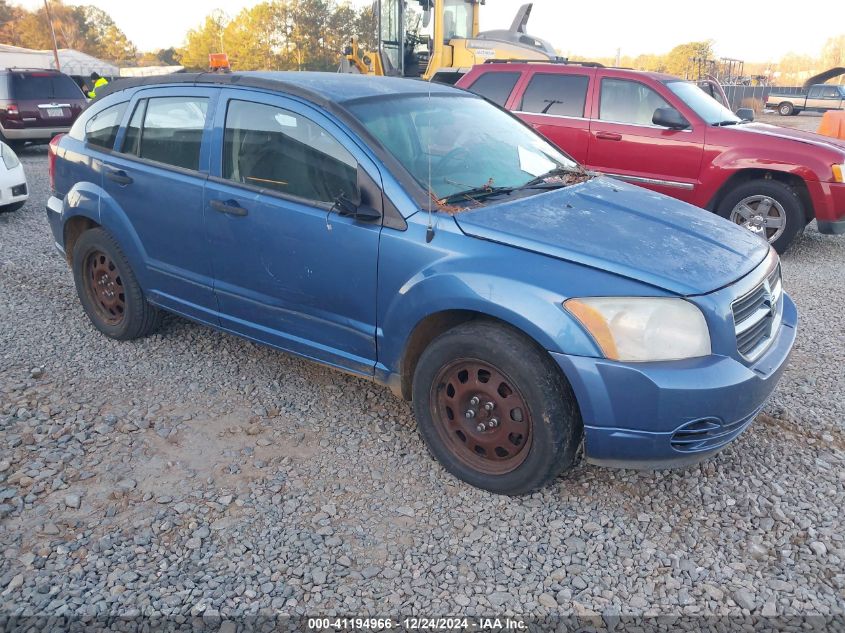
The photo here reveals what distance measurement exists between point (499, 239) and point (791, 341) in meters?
1.53

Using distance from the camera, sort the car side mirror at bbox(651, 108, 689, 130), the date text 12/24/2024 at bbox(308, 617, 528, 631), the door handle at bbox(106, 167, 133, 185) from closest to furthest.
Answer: the date text 12/24/2024 at bbox(308, 617, 528, 631), the door handle at bbox(106, 167, 133, 185), the car side mirror at bbox(651, 108, 689, 130)

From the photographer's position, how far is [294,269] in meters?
3.29

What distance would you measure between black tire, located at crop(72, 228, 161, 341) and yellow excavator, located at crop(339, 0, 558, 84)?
838 cm

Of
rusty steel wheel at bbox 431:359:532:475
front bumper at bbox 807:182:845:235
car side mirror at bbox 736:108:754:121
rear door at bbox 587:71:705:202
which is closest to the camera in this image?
rusty steel wheel at bbox 431:359:532:475

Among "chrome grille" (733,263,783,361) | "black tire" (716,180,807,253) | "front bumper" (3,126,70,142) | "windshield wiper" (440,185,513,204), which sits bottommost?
"front bumper" (3,126,70,142)

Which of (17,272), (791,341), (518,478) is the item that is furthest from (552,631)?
(17,272)

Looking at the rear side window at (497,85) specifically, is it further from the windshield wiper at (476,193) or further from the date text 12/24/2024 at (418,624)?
the date text 12/24/2024 at (418,624)

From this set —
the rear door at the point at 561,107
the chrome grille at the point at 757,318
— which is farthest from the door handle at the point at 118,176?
the rear door at the point at 561,107

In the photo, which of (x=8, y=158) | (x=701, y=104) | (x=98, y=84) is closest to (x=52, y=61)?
(x=98, y=84)

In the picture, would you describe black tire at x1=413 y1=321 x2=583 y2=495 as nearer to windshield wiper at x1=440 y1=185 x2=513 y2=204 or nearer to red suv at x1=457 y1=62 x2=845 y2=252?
windshield wiper at x1=440 y1=185 x2=513 y2=204

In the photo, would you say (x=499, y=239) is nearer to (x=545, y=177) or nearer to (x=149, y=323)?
(x=545, y=177)

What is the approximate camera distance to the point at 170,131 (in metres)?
3.89

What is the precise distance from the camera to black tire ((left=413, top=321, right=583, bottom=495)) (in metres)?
2.65

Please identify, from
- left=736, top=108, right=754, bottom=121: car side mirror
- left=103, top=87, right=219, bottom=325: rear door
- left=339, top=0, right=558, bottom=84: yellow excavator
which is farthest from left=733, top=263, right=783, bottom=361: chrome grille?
left=339, top=0, right=558, bottom=84: yellow excavator
